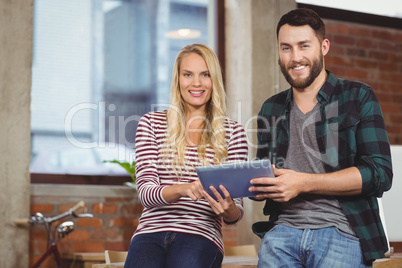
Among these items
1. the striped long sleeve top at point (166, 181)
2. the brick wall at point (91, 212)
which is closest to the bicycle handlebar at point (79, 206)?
the brick wall at point (91, 212)

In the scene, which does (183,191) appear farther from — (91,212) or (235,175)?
(91,212)

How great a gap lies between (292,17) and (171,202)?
2.65 ft

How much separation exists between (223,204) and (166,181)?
1.07ft

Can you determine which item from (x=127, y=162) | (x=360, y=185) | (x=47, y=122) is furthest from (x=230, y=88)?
(x=360, y=185)

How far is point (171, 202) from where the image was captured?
231 cm

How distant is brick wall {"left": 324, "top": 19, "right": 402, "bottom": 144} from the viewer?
512 centimetres

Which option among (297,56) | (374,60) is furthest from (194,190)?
(374,60)

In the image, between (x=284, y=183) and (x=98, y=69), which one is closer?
(x=284, y=183)

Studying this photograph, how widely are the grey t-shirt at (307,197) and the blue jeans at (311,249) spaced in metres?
0.03

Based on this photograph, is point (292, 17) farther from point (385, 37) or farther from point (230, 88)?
point (385, 37)

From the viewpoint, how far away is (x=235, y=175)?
6.54 feet

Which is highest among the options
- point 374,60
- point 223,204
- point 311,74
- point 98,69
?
point 374,60

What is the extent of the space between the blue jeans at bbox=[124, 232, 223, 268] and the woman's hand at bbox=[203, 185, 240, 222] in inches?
5.6

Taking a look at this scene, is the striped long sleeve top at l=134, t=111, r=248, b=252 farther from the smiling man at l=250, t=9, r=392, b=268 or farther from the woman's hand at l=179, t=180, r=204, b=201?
the smiling man at l=250, t=9, r=392, b=268
